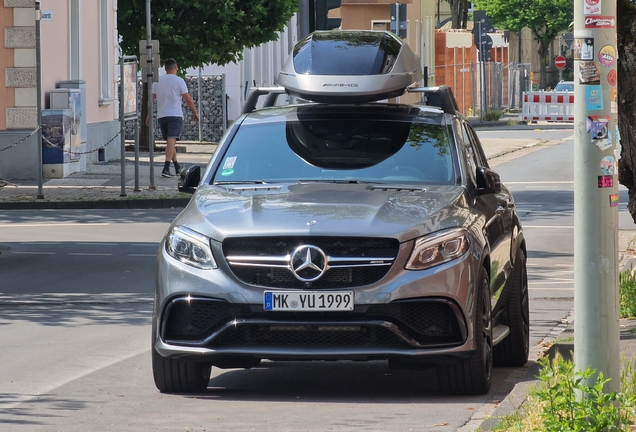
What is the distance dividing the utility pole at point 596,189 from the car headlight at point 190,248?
2210mm

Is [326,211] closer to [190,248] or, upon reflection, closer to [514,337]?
[190,248]

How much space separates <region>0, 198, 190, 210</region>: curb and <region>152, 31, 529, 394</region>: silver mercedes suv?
13286mm

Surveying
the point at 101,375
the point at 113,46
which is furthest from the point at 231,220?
the point at 113,46

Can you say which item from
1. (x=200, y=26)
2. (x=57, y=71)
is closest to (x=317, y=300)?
(x=57, y=71)

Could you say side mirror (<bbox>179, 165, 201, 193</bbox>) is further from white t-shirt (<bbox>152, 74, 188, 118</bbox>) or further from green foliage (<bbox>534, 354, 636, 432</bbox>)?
white t-shirt (<bbox>152, 74, 188, 118</bbox>)

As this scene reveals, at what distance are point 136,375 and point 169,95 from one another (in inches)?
698

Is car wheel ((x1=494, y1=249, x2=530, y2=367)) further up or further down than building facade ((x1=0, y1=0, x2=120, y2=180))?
further down

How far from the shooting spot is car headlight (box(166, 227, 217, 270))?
7500 mm

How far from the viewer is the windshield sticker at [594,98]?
5965 mm

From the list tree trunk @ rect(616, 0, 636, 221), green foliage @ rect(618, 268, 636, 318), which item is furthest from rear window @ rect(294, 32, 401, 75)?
green foliage @ rect(618, 268, 636, 318)

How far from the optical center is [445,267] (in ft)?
24.2

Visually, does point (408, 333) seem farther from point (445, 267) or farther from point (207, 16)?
point (207, 16)

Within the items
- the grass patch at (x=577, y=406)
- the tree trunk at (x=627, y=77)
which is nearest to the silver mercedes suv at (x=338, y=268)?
the grass patch at (x=577, y=406)

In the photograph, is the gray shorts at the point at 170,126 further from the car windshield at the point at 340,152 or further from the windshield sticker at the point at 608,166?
the windshield sticker at the point at 608,166
